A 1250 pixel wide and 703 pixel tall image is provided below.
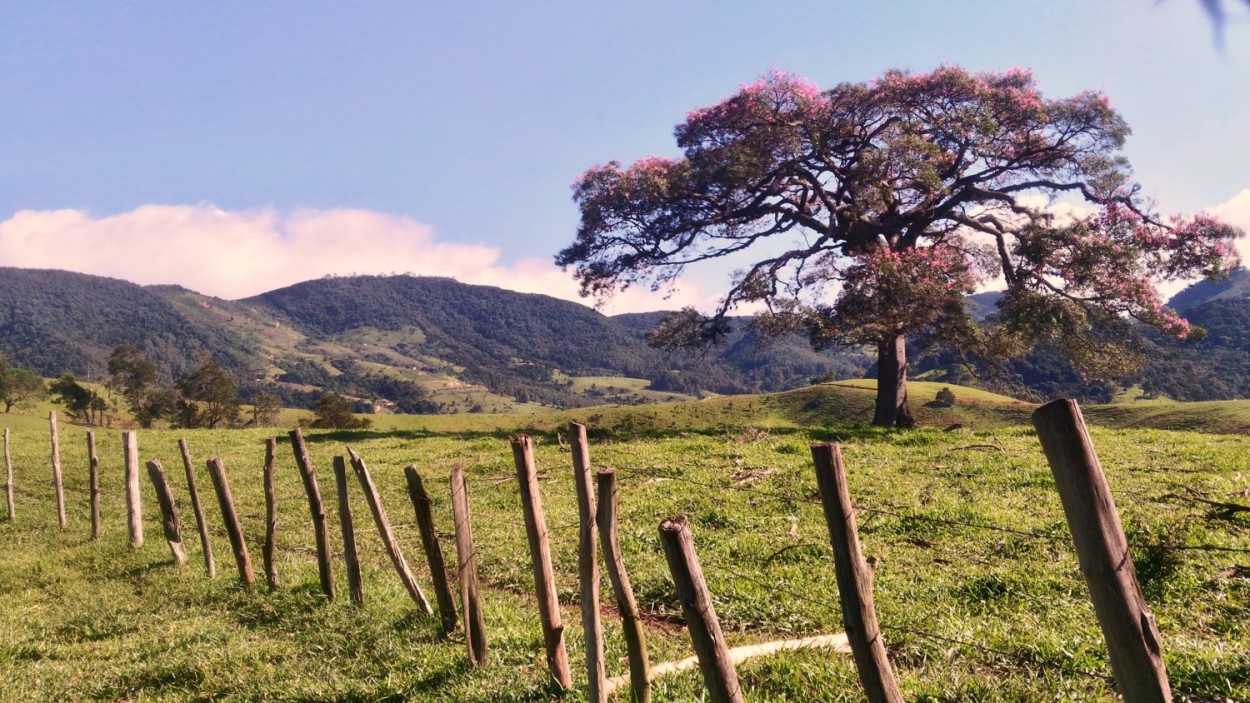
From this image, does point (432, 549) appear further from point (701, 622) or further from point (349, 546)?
point (701, 622)

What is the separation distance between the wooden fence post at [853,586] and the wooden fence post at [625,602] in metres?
1.68

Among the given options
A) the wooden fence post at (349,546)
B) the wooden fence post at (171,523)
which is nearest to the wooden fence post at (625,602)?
the wooden fence post at (349,546)

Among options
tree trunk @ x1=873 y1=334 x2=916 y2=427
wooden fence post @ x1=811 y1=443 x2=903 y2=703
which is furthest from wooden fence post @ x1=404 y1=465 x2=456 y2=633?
tree trunk @ x1=873 y1=334 x2=916 y2=427

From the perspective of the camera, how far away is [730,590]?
769cm

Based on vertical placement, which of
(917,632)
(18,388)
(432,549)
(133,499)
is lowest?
(917,632)

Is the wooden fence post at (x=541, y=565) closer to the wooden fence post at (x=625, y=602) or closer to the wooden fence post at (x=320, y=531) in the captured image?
the wooden fence post at (x=625, y=602)

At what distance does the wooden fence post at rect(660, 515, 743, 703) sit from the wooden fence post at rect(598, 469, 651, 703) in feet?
2.78

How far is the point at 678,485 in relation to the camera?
13594 mm

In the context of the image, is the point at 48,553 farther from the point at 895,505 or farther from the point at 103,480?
the point at 895,505

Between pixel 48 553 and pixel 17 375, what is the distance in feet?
338

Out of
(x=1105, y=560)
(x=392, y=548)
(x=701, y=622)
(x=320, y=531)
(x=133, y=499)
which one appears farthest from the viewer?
(x=133, y=499)

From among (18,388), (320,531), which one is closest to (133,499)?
(320,531)

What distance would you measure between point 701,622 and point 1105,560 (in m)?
2.06

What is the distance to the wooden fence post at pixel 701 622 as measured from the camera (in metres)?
3.98
